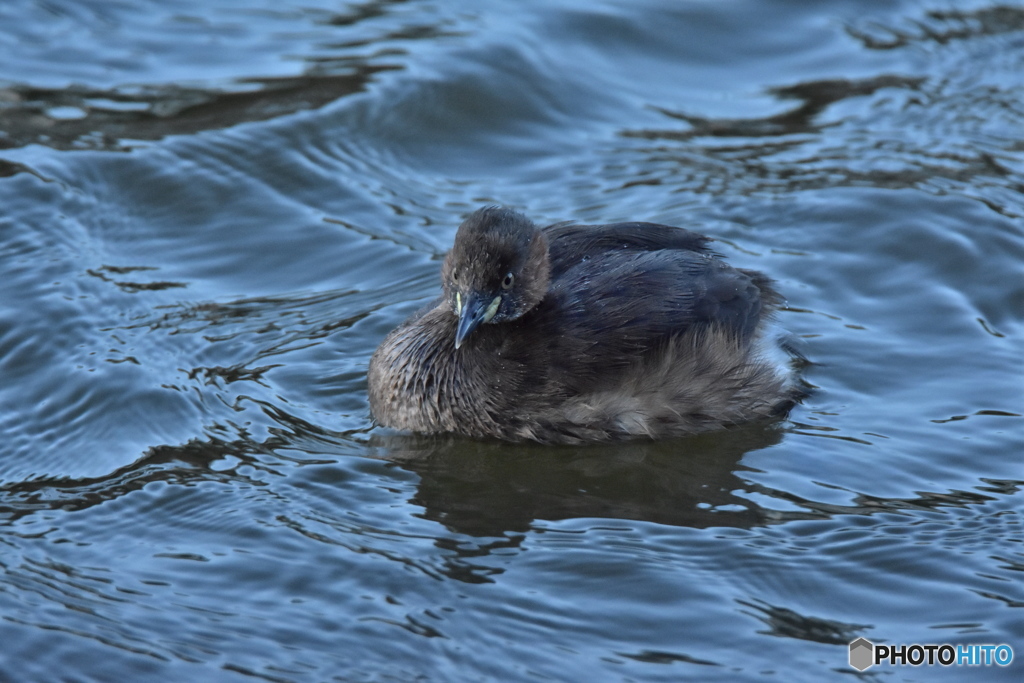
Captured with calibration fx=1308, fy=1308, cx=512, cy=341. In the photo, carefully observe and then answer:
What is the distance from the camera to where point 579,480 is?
21.0ft

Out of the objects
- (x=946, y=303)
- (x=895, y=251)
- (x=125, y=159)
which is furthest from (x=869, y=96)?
(x=125, y=159)

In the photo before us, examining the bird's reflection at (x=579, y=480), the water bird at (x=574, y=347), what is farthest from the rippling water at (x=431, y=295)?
the water bird at (x=574, y=347)

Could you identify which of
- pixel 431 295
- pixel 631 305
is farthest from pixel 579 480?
pixel 431 295

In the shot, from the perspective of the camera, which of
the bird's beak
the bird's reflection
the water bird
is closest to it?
the bird's reflection

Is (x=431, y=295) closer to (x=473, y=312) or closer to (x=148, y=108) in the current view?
(x=473, y=312)

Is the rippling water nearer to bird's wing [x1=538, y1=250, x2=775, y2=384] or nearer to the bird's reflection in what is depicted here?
the bird's reflection

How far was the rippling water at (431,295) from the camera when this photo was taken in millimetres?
5266

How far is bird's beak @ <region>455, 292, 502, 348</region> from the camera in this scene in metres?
6.49

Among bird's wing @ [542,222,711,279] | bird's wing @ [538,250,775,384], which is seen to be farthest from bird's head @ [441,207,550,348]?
bird's wing @ [542,222,711,279]

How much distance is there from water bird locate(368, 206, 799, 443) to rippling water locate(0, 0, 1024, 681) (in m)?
0.17

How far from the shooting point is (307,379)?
287 inches

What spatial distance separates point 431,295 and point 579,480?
87.7 inches

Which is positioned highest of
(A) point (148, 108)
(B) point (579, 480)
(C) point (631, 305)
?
(A) point (148, 108)

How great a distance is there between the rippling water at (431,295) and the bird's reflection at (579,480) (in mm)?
20
